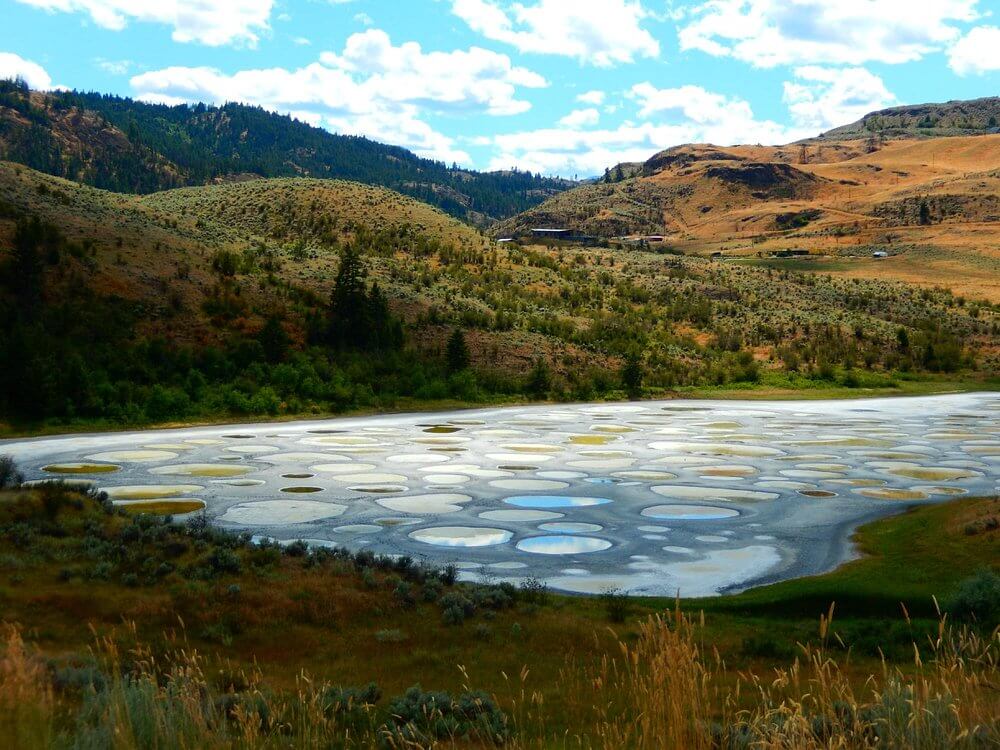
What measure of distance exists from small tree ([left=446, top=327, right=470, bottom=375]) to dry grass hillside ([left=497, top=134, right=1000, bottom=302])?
5794cm

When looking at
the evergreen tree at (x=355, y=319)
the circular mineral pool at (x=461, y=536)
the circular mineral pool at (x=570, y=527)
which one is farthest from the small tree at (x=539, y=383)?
the circular mineral pool at (x=461, y=536)

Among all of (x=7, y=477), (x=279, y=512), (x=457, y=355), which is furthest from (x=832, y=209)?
(x=7, y=477)

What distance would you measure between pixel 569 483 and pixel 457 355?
930 inches

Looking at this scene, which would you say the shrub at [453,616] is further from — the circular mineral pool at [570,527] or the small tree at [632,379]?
the small tree at [632,379]

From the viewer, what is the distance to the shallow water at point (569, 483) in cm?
1602

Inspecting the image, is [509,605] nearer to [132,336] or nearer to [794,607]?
[794,607]

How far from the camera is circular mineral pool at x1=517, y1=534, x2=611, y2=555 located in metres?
16.2

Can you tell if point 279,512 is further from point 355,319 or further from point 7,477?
point 355,319

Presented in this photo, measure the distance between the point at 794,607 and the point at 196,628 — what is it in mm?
8291

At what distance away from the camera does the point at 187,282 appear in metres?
46.0

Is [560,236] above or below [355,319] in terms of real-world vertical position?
above

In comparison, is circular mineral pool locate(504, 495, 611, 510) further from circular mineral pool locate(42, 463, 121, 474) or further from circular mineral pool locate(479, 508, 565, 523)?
circular mineral pool locate(42, 463, 121, 474)

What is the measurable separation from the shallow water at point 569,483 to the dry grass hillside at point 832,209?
6268 cm

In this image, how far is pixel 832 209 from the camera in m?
137
